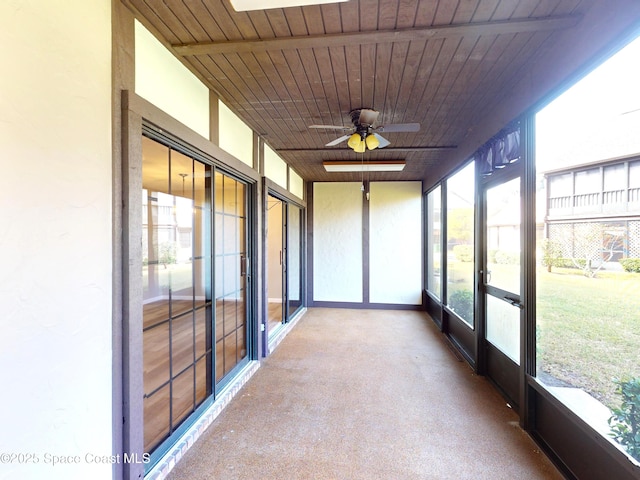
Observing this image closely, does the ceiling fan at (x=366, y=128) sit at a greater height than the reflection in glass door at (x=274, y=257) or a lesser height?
greater

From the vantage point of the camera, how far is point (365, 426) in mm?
2367

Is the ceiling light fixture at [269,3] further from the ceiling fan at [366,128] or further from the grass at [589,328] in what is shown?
the grass at [589,328]

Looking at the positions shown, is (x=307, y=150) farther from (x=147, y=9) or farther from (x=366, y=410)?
(x=366, y=410)

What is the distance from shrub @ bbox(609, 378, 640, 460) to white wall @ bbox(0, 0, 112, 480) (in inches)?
101

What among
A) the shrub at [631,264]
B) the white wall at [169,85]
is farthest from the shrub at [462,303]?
the white wall at [169,85]

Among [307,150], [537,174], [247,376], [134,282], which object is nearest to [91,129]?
[134,282]

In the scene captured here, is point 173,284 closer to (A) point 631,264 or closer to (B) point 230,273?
(B) point 230,273

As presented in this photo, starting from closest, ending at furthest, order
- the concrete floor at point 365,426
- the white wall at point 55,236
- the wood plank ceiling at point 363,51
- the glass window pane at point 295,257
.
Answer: the white wall at point 55,236 < the wood plank ceiling at point 363,51 < the concrete floor at point 365,426 < the glass window pane at point 295,257

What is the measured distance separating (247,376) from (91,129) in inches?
105

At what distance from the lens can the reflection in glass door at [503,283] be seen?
102 inches

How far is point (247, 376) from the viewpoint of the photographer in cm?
318

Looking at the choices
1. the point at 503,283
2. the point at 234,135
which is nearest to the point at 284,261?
the point at 234,135

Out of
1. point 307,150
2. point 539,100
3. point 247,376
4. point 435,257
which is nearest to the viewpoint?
point 539,100

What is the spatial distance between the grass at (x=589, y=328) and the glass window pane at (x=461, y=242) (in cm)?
146
